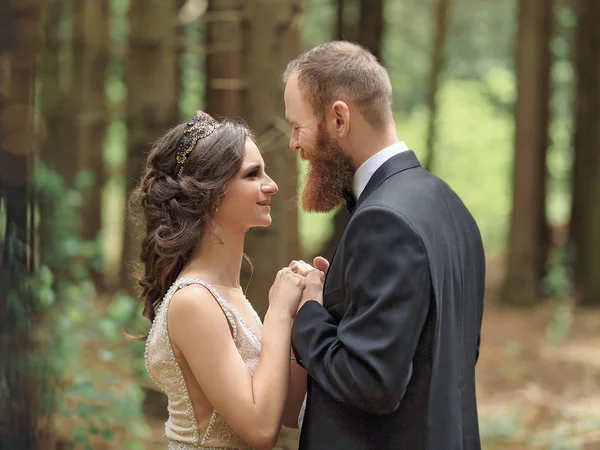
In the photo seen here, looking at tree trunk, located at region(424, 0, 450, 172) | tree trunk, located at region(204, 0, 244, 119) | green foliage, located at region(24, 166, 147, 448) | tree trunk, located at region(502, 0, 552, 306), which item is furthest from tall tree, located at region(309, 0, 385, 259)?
tree trunk, located at region(424, 0, 450, 172)

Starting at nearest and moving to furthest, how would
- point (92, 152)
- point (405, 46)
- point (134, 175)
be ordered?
point (134, 175) → point (92, 152) → point (405, 46)

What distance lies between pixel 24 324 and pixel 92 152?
11090 millimetres

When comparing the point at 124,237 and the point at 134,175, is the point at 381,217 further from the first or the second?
the point at 124,237

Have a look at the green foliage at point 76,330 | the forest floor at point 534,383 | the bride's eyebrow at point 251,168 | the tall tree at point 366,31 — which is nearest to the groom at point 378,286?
the bride's eyebrow at point 251,168

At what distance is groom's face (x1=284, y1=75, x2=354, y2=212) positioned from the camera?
9.51 ft

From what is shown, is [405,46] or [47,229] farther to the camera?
[405,46]

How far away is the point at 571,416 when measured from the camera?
30.4ft

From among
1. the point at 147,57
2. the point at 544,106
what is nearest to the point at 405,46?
the point at 544,106

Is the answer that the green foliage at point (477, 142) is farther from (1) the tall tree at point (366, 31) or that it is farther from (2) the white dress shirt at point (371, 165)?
(2) the white dress shirt at point (371, 165)

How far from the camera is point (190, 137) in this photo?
3.09 metres

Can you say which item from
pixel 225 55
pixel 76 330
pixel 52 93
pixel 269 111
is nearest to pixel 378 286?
pixel 269 111

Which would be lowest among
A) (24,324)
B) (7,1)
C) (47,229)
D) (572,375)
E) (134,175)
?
(572,375)

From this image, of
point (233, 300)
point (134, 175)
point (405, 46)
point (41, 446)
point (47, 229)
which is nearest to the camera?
point (41, 446)

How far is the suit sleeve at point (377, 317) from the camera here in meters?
2.51
